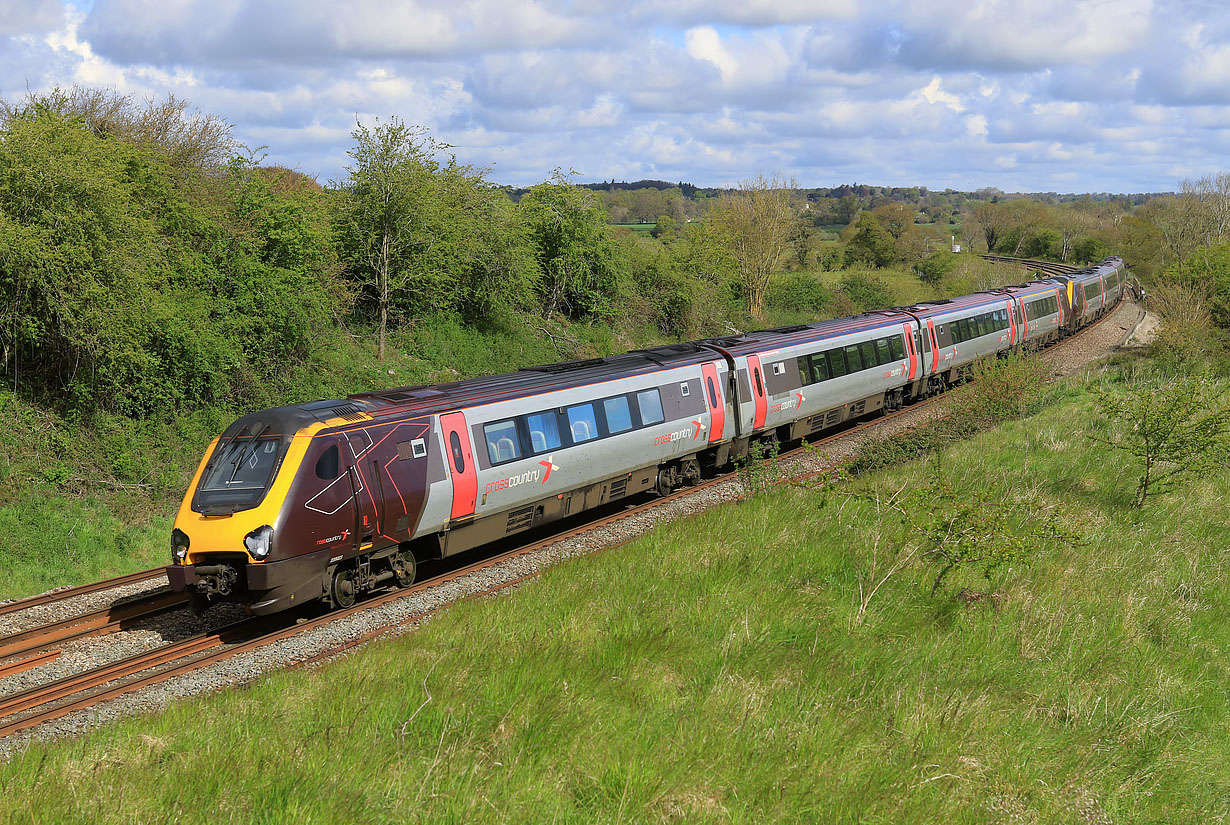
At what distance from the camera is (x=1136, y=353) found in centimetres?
3300

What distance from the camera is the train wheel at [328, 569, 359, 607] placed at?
11.7m

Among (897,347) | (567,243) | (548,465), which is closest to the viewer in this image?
(548,465)

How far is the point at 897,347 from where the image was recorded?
81.6 feet

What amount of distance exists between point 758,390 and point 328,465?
10.8 metres

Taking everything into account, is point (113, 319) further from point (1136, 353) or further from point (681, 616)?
point (1136, 353)

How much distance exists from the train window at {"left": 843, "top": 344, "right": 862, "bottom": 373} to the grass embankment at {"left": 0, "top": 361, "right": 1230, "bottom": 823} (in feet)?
37.9

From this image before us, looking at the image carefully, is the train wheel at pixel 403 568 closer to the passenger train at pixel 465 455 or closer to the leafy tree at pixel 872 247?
the passenger train at pixel 465 455

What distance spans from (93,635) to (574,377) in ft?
27.2

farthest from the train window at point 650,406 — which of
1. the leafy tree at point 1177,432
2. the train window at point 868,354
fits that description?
the train window at point 868,354

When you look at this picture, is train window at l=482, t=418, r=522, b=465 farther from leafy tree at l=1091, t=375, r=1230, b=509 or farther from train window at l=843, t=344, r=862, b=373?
train window at l=843, t=344, r=862, b=373

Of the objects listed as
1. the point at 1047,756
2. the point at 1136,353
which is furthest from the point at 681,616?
the point at 1136,353

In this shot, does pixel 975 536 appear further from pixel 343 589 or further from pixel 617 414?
pixel 343 589

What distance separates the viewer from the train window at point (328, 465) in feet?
36.3

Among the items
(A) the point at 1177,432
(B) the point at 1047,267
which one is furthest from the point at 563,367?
(B) the point at 1047,267
